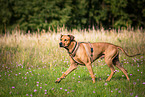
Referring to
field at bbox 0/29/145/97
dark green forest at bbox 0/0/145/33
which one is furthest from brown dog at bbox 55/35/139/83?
dark green forest at bbox 0/0/145/33

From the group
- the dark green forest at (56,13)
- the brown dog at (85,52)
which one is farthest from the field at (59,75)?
the dark green forest at (56,13)

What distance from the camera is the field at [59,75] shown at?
405 cm

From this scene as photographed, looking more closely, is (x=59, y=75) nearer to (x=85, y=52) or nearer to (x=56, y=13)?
(x=85, y=52)

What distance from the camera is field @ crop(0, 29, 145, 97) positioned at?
4051 mm

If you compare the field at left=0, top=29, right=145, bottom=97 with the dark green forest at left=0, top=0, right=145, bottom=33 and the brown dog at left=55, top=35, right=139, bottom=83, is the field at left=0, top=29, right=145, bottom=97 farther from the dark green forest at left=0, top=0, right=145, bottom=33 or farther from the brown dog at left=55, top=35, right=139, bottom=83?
the dark green forest at left=0, top=0, right=145, bottom=33

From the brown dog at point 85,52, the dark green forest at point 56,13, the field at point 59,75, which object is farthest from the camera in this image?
the dark green forest at point 56,13

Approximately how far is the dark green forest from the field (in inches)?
388

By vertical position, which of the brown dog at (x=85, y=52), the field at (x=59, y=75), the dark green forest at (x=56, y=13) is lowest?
the field at (x=59, y=75)

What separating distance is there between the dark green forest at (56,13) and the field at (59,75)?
9.85m

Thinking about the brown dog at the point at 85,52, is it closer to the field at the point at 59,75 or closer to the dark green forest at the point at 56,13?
the field at the point at 59,75

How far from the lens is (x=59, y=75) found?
18.7 ft

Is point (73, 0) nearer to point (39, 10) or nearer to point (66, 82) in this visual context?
point (39, 10)

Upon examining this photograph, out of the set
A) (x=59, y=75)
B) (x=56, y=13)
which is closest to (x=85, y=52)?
(x=59, y=75)

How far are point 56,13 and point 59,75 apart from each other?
1532cm
